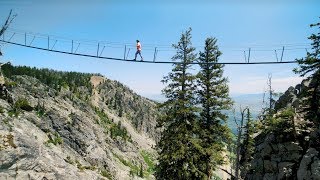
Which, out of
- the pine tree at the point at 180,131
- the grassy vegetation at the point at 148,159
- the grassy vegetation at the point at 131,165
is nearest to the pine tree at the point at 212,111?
the pine tree at the point at 180,131

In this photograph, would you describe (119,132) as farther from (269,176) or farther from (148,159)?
(269,176)

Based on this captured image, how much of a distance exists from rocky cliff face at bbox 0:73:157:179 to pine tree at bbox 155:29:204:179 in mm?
11641

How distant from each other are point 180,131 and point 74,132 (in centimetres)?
5576

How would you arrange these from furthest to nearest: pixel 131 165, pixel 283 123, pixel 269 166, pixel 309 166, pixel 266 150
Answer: pixel 131 165, pixel 266 150, pixel 283 123, pixel 269 166, pixel 309 166

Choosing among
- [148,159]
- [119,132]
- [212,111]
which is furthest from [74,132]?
[212,111]

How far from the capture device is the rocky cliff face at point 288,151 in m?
25.9

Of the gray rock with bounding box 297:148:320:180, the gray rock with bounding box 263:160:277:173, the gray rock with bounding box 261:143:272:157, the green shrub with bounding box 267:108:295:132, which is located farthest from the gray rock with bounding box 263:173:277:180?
the green shrub with bounding box 267:108:295:132

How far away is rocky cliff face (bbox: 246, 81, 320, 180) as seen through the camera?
2591 centimetres

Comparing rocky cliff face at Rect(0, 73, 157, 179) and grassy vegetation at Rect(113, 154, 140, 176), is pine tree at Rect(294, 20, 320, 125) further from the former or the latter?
grassy vegetation at Rect(113, 154, 140, 176)

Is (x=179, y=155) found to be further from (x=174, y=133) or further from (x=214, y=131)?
(x=214, y=131)

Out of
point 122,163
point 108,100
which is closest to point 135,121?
point 108,100

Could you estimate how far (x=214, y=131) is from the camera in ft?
106

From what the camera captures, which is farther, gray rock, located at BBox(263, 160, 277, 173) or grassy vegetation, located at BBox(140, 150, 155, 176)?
grassy vegetation, located at BBox(140, 150, 155, 176)

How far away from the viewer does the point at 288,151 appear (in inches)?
1152
